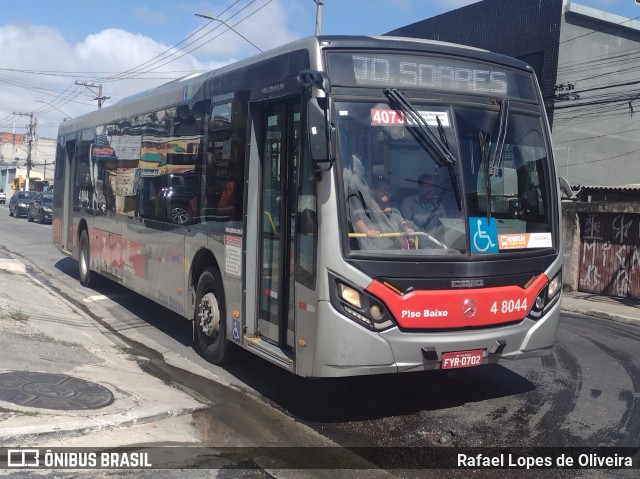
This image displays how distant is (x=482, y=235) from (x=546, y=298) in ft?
3.36

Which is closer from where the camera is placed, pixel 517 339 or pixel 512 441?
pixel 512 441

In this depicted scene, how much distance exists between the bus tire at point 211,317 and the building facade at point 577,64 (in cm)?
1867

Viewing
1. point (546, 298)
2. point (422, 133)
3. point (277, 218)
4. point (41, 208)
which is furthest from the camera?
point (41, 208)

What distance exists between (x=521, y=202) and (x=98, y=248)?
27.8 feet

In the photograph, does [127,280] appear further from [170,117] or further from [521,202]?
[521,202]

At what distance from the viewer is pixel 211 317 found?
25.1 ft

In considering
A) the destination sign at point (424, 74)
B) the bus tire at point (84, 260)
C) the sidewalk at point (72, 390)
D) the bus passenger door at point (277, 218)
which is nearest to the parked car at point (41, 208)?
the bus tire at point (84, 260)

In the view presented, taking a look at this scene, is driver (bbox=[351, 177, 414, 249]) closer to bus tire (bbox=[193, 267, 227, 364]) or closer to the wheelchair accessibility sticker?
the wheelchair accessibility sticker

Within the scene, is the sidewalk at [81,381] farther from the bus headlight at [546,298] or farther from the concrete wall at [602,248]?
the concrete wall at [602,248]

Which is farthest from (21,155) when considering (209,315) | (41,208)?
(209,315)

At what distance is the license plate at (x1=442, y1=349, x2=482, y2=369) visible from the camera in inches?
220

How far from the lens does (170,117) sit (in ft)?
29.0

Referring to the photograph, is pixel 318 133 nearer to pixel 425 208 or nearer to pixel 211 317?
pixel 425 208

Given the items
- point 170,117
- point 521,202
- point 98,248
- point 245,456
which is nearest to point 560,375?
point 521,202
